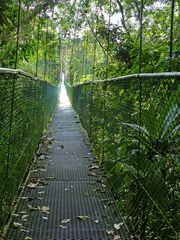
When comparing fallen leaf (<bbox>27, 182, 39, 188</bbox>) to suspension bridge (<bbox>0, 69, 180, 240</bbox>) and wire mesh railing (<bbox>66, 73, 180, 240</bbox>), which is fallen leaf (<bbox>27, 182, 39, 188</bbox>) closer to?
suspension bridge (<bbox>0, 69, 180, 240</bbox>)

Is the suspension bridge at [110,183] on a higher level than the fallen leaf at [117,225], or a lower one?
higher

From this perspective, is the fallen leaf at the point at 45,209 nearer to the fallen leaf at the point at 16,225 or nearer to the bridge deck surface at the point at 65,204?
the bridge deck surface at the point at 65,204

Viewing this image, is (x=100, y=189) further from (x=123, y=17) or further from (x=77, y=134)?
(x=123, y=17)

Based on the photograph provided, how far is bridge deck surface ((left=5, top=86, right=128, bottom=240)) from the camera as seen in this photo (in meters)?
2.98

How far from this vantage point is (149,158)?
2.86 m

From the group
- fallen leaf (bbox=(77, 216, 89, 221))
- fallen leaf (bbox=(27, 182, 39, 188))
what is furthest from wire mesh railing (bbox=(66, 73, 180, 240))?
fallen leaf (bbox=(27, 182, 39, 188))

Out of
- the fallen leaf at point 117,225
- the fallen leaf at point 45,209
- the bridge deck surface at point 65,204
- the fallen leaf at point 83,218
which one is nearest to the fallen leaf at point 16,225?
the bridge deck surface at point 65,204

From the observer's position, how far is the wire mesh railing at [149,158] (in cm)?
232

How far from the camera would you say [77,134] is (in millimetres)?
8812

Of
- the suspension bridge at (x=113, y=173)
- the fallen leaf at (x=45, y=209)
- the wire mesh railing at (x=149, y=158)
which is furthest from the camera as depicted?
the fallen leaf at (x=45, y=209)

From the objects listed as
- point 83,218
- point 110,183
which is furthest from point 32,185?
point 83,218

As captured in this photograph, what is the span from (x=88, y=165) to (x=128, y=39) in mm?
3293

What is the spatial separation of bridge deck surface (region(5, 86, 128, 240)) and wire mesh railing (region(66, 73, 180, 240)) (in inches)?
7.8

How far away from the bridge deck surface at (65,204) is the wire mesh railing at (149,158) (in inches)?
7.8
